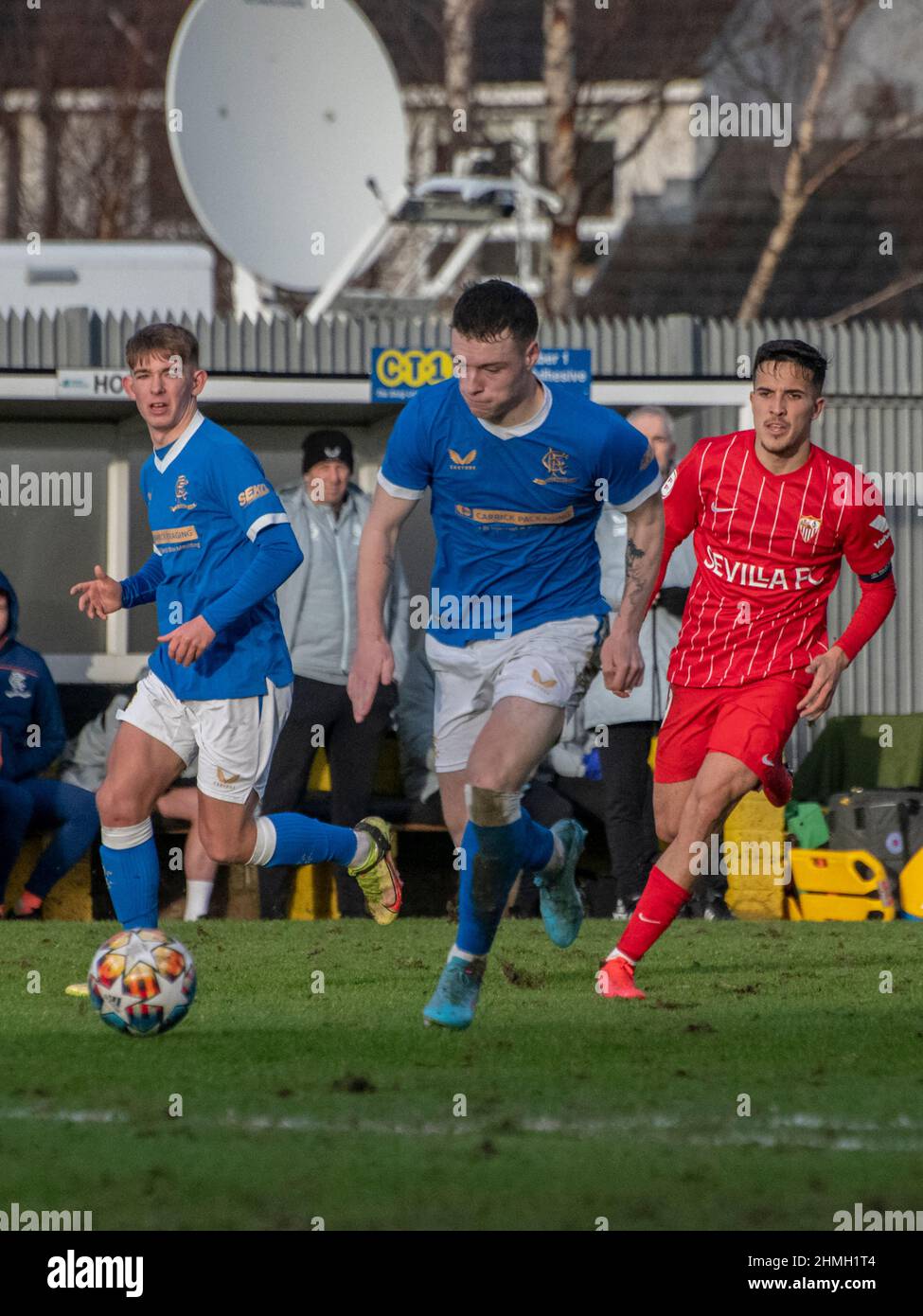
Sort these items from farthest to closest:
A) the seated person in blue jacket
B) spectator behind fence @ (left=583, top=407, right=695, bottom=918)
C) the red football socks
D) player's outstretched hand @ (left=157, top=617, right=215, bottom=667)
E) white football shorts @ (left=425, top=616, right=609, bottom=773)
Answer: the seated person in blue jacket, spectator behind fence @ (left=583, top=407, right=695, bottom=918), the red football socks, player's outstretched hand @ (left=157, top=617, right=215, bottom=667), white football shorts @ (left=425, top=616, right=609, bottom=773)

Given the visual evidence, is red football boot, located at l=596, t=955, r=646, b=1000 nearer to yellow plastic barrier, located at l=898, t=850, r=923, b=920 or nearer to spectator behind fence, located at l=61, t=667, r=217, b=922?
spectator behind fence, located at l=61, t=667, r=217, b=922

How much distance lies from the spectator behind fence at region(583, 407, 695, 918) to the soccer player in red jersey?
10.4ft

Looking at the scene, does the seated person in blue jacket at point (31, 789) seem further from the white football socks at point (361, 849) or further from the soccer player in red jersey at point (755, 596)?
the soccer player in red jersey at point (755, 596)

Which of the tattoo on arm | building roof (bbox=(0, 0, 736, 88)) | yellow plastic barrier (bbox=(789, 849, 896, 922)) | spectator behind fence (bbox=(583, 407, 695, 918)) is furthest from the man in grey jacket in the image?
building roof (bbox=(0, 0, 736, 88))

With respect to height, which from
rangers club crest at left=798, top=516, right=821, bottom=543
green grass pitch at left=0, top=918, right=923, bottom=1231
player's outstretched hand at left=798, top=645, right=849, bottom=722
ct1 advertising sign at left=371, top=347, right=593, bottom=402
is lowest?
green grass pitch at left=0, top=918, right=923, bottom=1231

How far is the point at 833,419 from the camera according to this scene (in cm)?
1374

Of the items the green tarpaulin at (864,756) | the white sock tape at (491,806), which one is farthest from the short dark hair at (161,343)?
the green tarpaulin at (864,756)

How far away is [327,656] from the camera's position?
449 inches

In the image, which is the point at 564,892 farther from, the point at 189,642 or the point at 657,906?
the point at 189,642

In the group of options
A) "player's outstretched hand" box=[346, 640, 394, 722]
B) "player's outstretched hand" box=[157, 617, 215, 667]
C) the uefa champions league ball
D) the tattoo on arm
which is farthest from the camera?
the tattoo on arm

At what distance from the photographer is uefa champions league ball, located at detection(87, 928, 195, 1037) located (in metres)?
6.20

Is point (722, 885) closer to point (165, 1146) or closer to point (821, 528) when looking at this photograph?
point (821, 528)

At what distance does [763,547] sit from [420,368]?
20.5 ft

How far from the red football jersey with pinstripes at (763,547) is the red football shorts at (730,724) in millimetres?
56
